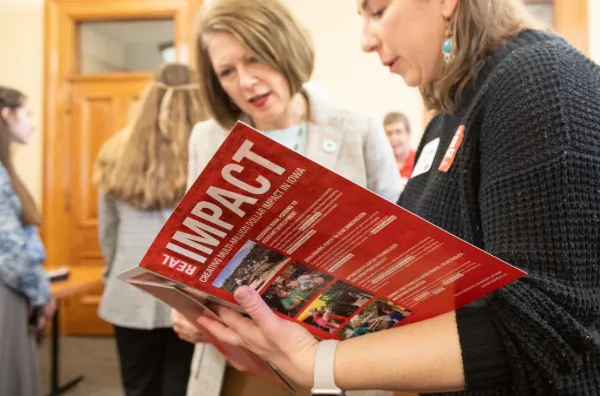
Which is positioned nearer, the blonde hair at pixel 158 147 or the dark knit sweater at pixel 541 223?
the dark knit sweater at pixel 541 223

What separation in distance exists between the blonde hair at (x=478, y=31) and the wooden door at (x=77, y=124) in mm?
3977

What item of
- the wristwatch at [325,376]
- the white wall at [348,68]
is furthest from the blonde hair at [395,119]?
the wristwatch at [325,376]

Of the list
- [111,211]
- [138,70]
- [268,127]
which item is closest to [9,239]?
[111,211]

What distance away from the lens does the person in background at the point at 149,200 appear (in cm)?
192

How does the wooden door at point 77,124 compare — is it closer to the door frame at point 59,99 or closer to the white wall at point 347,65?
the door frame at point 59,99

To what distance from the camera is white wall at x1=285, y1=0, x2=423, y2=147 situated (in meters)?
3.88

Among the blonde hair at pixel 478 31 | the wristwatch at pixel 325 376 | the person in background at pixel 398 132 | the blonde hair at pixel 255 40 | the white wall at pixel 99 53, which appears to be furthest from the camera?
the white wall at pixel 99 53

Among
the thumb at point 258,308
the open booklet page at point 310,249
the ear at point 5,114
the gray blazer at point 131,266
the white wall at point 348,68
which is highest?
the white wall at point 348,68

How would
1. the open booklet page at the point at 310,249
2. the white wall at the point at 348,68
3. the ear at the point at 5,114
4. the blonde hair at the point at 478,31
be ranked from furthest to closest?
the white wall at the point at 348,68 < the ear at the point at 5,114 < the blonde hair at the point at 478,31 < the open booklet page at the point at 310,249

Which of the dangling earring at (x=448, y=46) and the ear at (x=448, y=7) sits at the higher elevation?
the ear at (x=448, y=7)

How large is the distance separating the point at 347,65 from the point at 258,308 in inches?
141

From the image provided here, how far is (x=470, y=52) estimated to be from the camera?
0.68 meters

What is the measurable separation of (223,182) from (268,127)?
0.84 metres

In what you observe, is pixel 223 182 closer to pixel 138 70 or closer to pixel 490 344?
pixel 490 344
